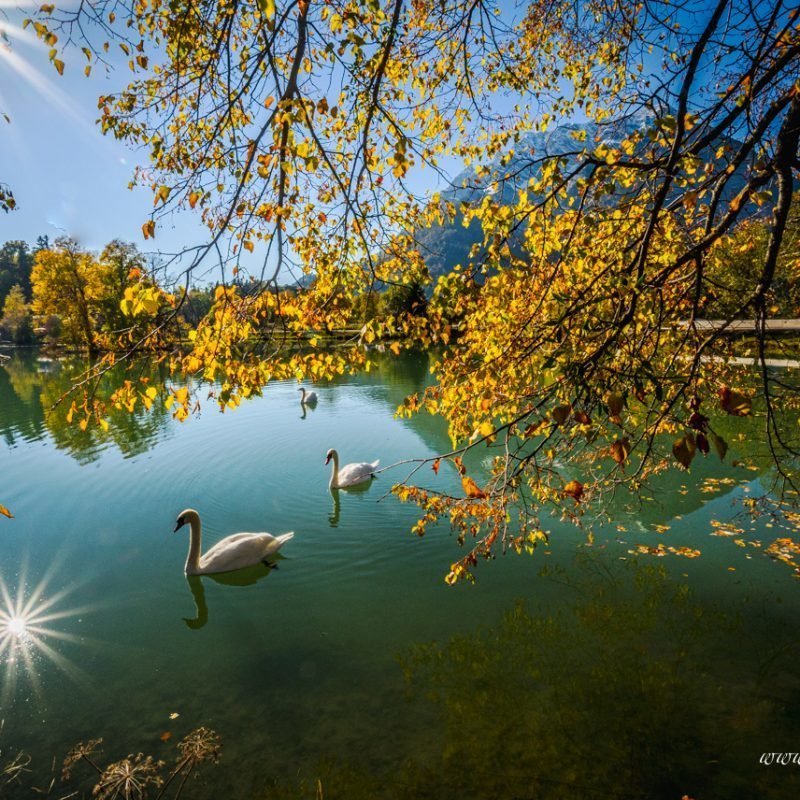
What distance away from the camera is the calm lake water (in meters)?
4.19

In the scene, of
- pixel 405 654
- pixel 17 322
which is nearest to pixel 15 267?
pixel 17 322

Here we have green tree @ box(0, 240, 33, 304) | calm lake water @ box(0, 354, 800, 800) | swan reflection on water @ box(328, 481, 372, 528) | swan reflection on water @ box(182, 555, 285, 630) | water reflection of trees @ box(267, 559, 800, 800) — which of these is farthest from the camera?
green tree @ box(0, 240, 33, 304)

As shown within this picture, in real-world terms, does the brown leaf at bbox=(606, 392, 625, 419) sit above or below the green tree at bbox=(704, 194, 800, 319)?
below

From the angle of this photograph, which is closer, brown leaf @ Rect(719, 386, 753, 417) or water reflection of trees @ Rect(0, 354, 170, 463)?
brown leaf @ Rect(719, 386, 753, 417)

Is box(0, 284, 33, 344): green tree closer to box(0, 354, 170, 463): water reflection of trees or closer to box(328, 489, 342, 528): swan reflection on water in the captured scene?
box(0, 354, 170, 463): water reflection of trees

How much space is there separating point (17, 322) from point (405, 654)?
87.5 metres

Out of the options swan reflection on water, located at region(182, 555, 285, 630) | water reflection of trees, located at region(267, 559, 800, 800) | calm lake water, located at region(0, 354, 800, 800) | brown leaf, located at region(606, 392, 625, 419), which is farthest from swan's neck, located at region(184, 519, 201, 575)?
brown leaf, located at region(606, 392, 625, 419)

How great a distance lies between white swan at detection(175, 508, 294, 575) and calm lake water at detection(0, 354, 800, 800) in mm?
289

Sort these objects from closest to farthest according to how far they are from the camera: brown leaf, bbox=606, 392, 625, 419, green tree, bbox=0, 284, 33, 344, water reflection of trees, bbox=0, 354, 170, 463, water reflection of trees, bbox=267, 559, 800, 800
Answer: brown leaf, bbox=606, 392, 625, 419
water reflection of trees, bbox=267, 559, 800, 800
water reflection of trees, bbox=0, 354, 170, 463
green tree, bbox=0, 284, 33, 344

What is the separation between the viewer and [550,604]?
256 inches

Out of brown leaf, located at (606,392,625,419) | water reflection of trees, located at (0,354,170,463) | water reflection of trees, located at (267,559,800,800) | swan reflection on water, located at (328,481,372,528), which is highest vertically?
brown leaf, located at (606,392,625,419)

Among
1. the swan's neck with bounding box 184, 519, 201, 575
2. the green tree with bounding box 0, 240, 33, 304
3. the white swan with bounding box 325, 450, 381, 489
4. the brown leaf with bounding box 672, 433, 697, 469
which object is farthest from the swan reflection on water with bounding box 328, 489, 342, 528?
the green tree with bounding box 0, 240, 33, 304

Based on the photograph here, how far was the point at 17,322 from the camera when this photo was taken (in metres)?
69.6

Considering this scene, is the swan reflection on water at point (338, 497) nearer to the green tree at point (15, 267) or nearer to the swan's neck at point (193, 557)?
the swan's neck at point (193, 557)
